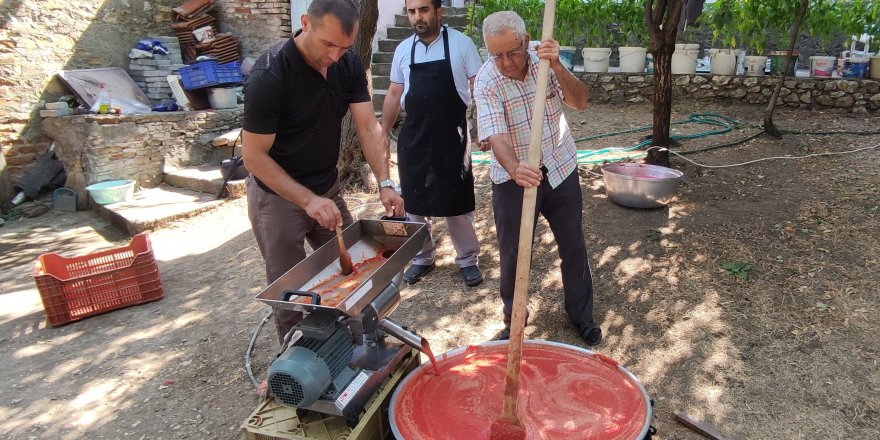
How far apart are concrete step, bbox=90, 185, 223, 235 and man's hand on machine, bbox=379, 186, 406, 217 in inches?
172

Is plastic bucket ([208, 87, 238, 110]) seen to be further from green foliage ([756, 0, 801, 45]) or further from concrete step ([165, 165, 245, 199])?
green foliage ([756, 0, 801, 45])

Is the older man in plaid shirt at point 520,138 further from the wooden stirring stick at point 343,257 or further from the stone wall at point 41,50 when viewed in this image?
the stone wall at point 41,50

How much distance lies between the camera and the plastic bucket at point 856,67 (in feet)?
23.2

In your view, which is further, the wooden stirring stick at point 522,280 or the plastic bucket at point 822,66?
the plastic bucket at point 822,66

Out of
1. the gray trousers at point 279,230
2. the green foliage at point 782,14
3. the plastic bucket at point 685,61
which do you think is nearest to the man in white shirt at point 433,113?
the gray trousers at point 279,230

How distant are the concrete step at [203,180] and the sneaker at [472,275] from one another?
3595 millimetres

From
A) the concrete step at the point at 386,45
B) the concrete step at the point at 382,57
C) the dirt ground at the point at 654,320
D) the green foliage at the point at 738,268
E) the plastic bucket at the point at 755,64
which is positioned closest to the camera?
the dirt ground at the point at 654,320

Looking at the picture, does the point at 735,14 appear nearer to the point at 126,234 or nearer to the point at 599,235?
the point at 599,235

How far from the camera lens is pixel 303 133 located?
2.44 meters

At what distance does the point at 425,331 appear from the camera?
3461mm

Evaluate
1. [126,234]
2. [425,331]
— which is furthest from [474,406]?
[126,234]

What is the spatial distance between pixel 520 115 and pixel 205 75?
636 centimetres

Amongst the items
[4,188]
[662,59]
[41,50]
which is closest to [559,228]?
[662,59]

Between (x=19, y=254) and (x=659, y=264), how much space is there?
6.05 metres
